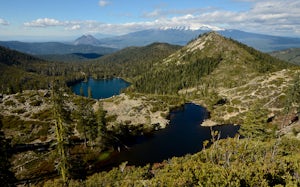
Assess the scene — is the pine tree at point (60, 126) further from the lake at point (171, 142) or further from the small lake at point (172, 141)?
the small lake at point (172, 141)

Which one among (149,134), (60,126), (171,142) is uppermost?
(60,126)

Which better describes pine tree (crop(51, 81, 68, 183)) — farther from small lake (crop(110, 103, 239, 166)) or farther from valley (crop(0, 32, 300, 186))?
small lake (crop(110, 103, 239, 166))

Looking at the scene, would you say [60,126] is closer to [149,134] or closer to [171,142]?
[171,142]

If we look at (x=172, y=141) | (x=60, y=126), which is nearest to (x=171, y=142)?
(x=172, y=141)

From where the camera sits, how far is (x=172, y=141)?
9931cm

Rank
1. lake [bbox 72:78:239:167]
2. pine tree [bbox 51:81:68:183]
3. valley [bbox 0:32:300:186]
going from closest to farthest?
valley [bbox 0:32:300:186], pine tree [bbox 51:81:68:183], lake [bbox 72:78:239:167]

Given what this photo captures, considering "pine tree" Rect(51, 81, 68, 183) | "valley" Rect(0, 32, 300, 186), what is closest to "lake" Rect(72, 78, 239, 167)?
"valley" Rect(0, 32, 300, 186)

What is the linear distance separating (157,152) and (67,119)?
5469 centimetres

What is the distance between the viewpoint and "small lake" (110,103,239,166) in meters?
84.1

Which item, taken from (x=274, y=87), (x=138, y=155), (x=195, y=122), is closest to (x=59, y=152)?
(x=138, y=155)

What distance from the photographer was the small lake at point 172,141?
84.1 meters

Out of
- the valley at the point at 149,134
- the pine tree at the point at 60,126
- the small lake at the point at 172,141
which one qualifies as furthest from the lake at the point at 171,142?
the pine tree at the point at 60,126

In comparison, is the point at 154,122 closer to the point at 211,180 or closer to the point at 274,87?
the point at 274,87

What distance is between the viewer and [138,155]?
85375 millimetres
